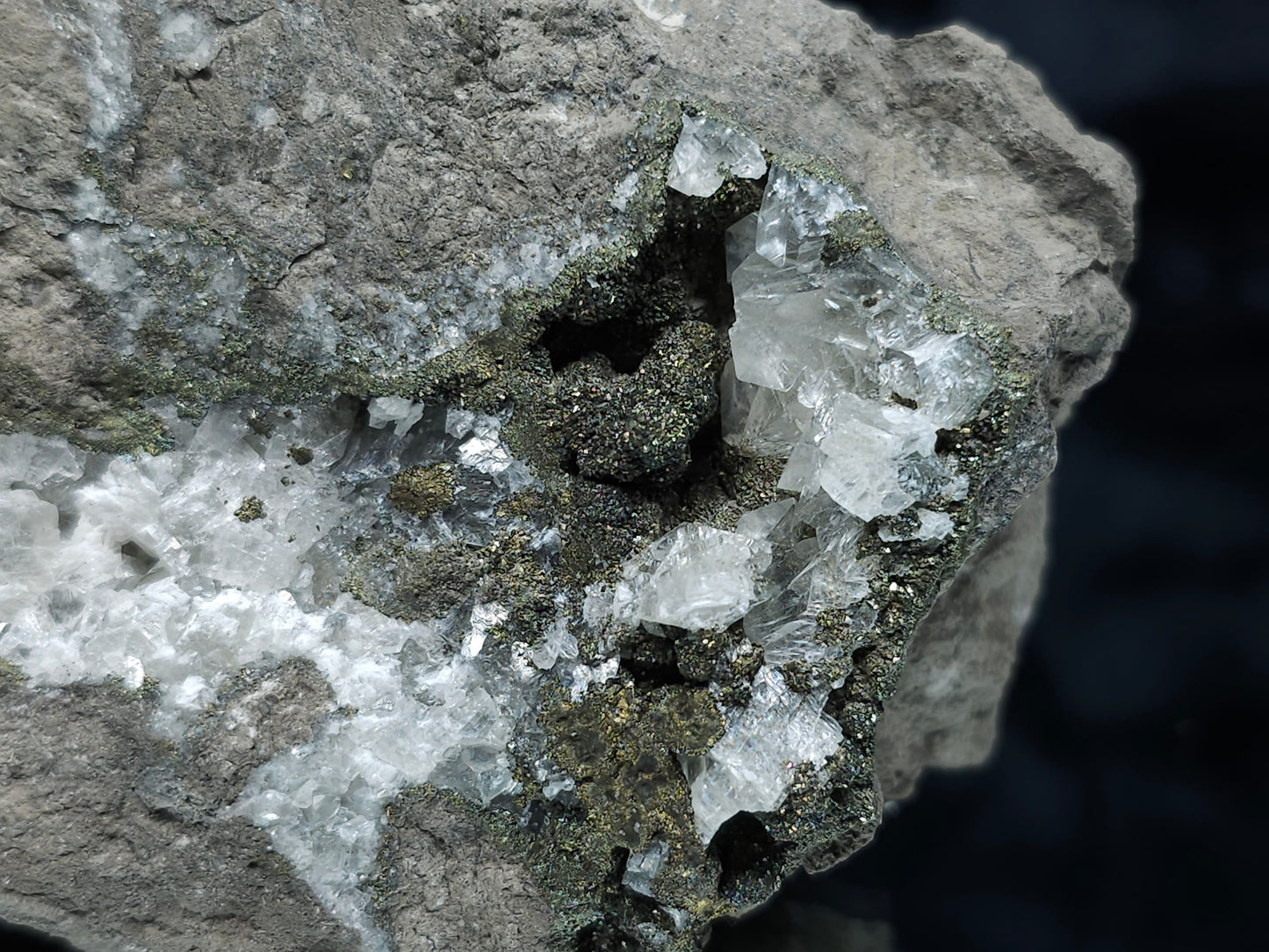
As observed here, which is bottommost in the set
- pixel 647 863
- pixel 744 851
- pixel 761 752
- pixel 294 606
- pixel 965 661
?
pixel 965 661

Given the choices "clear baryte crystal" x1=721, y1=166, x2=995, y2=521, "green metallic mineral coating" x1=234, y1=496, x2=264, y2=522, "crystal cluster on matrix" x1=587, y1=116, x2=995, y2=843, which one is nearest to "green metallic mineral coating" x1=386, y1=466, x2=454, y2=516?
"green metallic mineral coating" x1=234, y1=496, x2=264, y2=522

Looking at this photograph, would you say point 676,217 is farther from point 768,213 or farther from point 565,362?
point 565,362

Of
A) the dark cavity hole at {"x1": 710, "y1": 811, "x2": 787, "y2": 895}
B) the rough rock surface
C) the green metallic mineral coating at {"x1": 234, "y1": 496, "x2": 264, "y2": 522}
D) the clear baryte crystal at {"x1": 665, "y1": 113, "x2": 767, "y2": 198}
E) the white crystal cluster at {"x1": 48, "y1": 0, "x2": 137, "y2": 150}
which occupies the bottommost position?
the rough rock surface

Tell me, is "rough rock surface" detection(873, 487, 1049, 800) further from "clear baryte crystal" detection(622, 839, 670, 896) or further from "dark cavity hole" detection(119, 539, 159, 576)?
"dark cavity hole" detection(119, 539, 159, 576)

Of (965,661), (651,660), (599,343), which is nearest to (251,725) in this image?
(651,660)

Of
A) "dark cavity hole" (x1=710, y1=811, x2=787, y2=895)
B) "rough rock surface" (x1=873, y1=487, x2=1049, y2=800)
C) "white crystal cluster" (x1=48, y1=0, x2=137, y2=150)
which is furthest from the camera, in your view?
"rough rock surface" (x1=873, y1=487, x2=1049, y2=800)

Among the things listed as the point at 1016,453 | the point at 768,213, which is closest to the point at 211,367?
the point at 768,213

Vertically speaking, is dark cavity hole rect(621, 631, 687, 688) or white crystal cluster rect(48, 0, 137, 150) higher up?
white crystal cluster rect(48, 0, 137, 150)

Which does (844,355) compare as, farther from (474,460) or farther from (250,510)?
(250,510)
